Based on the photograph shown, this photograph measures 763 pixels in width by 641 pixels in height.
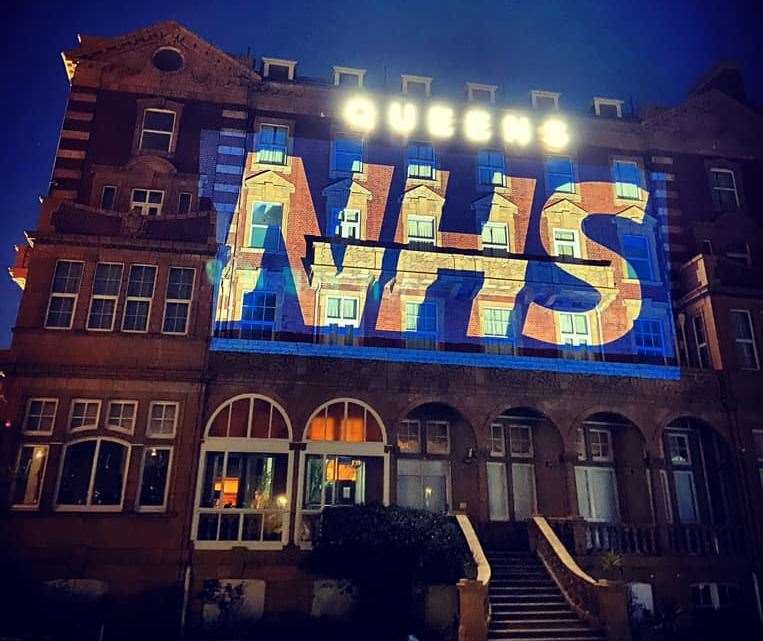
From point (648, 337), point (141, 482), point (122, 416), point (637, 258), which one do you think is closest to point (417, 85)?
point (637, 258)

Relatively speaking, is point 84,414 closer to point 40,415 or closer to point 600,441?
point 40,415

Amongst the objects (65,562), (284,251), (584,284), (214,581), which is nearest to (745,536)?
(584,284)

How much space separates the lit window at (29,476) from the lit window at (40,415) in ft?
1.80

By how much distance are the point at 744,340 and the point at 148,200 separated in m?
24.5

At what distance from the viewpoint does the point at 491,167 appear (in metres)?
28.3

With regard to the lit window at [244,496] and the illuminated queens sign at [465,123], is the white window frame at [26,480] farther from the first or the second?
the illuminated queens sign at [465,123]

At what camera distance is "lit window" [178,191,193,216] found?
79.8ft

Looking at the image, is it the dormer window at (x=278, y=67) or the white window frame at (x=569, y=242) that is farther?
the dormer window at (x=278, y=67)

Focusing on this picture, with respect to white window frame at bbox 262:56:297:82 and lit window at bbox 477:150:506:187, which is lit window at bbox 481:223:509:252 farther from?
white window frame at bbox 262:56:297:82

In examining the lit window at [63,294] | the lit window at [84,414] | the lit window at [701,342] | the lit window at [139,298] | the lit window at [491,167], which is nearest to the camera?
the lit window at [84,414]

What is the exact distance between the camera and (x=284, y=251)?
2539 cm

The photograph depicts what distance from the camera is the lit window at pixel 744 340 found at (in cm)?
2361

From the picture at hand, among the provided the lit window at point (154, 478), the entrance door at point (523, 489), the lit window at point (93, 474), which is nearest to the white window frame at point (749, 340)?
the entrance door at point (523, 489)

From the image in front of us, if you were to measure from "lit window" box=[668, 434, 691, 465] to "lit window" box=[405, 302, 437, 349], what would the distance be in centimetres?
1026
